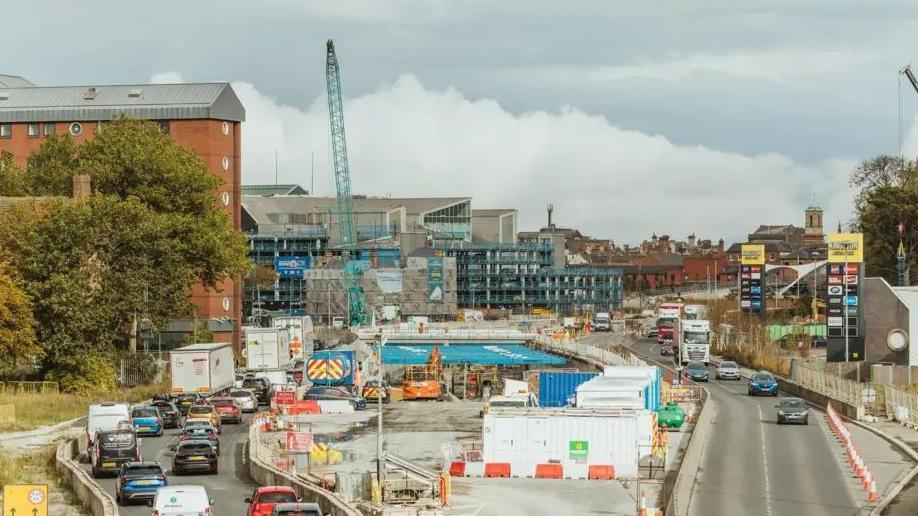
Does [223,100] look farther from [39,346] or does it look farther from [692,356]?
[39,346]

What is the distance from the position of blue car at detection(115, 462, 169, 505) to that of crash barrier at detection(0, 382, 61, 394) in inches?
1755

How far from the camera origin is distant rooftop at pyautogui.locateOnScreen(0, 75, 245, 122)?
15025 cm

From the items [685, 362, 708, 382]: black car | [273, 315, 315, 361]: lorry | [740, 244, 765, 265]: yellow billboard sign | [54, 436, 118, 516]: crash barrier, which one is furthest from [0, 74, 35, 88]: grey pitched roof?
[54, 436, 118, 516]: crash barrier

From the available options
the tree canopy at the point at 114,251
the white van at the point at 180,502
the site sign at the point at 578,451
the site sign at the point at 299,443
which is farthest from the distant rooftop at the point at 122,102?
the white van at the point at 180,502

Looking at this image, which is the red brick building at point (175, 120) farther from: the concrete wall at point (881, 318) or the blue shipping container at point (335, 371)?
the concrete wall at point (881, 318)

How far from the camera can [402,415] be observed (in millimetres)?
84375

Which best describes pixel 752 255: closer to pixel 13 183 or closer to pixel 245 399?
pixel 13 183

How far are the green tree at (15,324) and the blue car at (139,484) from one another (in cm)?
4207

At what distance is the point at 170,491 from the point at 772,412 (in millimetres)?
53246

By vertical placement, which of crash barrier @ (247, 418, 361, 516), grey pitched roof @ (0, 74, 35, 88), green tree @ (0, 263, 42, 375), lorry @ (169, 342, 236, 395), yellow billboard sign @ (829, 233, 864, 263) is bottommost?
crash barrier @ (247, 418, 361, 516)

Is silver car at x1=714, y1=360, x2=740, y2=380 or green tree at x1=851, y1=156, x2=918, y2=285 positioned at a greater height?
green tree at x1=851, y1=156, x2=918, y2=285

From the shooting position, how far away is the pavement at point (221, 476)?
45.9 metres

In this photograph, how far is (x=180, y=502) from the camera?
3772 cm

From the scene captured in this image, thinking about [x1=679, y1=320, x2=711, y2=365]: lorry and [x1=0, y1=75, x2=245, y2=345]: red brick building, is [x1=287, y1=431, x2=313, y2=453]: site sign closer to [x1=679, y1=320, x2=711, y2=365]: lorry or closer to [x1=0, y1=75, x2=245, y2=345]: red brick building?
[x1=679, y1=320, x2=711, y2=365]: lorry
